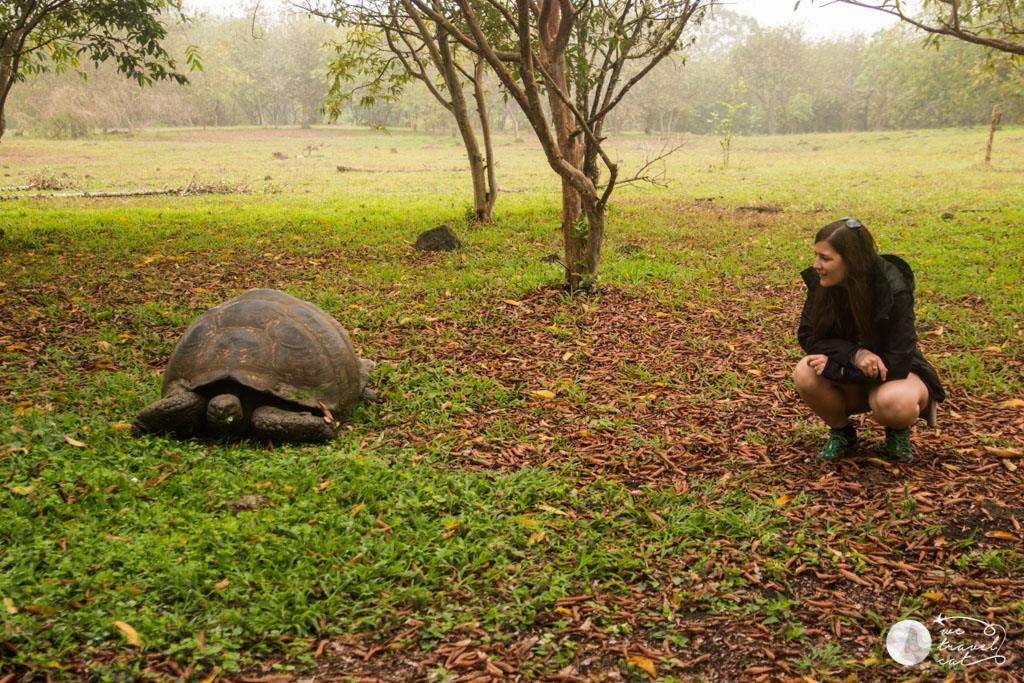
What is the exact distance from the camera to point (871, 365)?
367cm

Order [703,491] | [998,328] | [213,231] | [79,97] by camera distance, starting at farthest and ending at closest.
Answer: [79,97], [213,231], [998,328], [703,491]

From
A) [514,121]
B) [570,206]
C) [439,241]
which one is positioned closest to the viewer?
[570,206]

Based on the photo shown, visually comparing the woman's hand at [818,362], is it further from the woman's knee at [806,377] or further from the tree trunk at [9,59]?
the tree trunk at [9,59]

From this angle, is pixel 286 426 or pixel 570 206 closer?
pixel 286 426

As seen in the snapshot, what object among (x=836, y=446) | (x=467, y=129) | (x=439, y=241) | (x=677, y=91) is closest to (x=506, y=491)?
(x=836, y=446)

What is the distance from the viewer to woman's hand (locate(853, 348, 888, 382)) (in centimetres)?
365

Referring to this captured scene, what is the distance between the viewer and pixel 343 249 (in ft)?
32.2

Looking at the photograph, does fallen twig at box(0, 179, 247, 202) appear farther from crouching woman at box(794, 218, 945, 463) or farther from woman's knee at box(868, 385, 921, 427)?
woman's knee at box(868, 385, 921, 427)

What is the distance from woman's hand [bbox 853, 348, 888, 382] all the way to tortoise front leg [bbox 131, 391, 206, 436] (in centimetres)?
387

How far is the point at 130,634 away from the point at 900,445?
400cm

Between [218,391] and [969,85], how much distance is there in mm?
→ 44759

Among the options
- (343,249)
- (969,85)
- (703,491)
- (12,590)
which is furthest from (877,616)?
(969,85)

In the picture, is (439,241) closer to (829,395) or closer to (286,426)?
(286,426)

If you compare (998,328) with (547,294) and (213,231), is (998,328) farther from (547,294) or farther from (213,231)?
(213,231)
